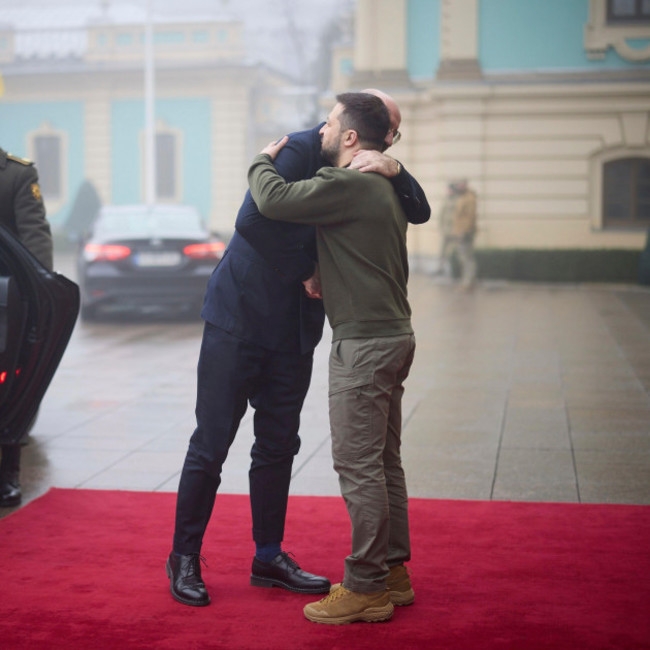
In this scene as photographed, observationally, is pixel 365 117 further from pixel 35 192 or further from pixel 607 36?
pixel 607 36

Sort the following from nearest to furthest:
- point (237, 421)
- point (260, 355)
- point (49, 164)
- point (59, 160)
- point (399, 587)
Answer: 1. point (399, 587)
2. point (260, 355)
3. point (237, 421)
4. point (59, 160)
5. point (49, 164)

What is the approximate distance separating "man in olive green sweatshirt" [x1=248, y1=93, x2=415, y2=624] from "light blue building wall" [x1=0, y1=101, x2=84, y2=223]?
37.0 meters

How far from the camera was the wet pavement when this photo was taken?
6.00 metres

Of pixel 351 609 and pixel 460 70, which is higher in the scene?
pixel 460 70

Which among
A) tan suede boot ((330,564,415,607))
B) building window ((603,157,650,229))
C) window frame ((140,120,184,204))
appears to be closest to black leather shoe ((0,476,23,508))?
tan suede boot ((330,564,415,607))

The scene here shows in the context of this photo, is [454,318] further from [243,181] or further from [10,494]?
[243,181]

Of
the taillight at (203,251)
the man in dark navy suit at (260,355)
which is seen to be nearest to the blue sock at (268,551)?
the man in dark navy suit at (260,355)

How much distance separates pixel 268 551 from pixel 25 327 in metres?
1.94

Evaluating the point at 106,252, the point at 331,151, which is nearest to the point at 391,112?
the point at 331,151

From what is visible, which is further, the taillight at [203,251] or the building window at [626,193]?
the building window at [626,193]

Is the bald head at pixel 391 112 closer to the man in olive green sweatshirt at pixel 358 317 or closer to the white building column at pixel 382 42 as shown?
the man in olive green sweatshirt at pixel 358 317

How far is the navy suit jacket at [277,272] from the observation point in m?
3.95

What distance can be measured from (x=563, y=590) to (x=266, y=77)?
41.2m

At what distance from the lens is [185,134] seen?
39.1m
